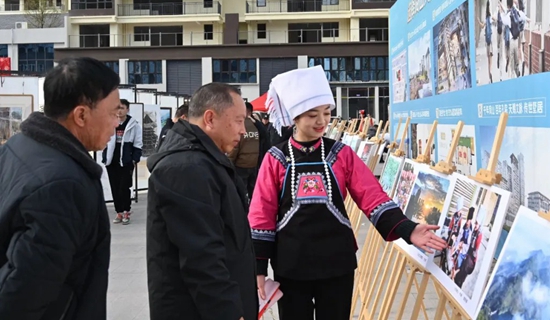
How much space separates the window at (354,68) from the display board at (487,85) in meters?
25.5

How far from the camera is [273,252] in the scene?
2891 millimetres

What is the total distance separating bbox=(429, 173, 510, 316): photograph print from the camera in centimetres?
206

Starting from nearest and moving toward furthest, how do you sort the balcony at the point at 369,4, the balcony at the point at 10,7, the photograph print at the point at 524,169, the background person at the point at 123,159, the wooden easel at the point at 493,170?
1. the wooden easel at the point at 493,170
2. the photograph print at the point at 524,169
3. the background person at the point at 123,159
4. the balcony at the point at 369,4
5. the balcony at the point at 10,7

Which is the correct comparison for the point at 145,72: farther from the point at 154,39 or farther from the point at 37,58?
the point at 37,58

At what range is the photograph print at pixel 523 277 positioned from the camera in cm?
166

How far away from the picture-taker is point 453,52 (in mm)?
4570

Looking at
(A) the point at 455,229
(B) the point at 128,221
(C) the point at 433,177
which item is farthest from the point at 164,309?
(B) the point at 128,221

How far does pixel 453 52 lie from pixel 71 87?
3604mm

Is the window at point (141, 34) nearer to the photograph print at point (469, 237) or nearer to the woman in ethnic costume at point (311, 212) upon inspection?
the woman in ethnic costume at point (311, 212)

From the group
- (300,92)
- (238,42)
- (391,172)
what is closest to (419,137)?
(391,172)

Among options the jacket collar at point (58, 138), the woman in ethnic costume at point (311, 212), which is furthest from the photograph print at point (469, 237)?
the jacket collar at point (58, 138)

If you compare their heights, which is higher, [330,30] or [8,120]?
[330,30]

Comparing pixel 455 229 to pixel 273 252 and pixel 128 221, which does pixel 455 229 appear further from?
pixel 128 221

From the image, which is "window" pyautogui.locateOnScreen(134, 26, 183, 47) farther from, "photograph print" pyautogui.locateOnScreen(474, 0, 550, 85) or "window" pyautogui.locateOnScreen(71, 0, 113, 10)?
"photograph print" pyautogui.locateOnScreen(474, 0, 550, 85)
